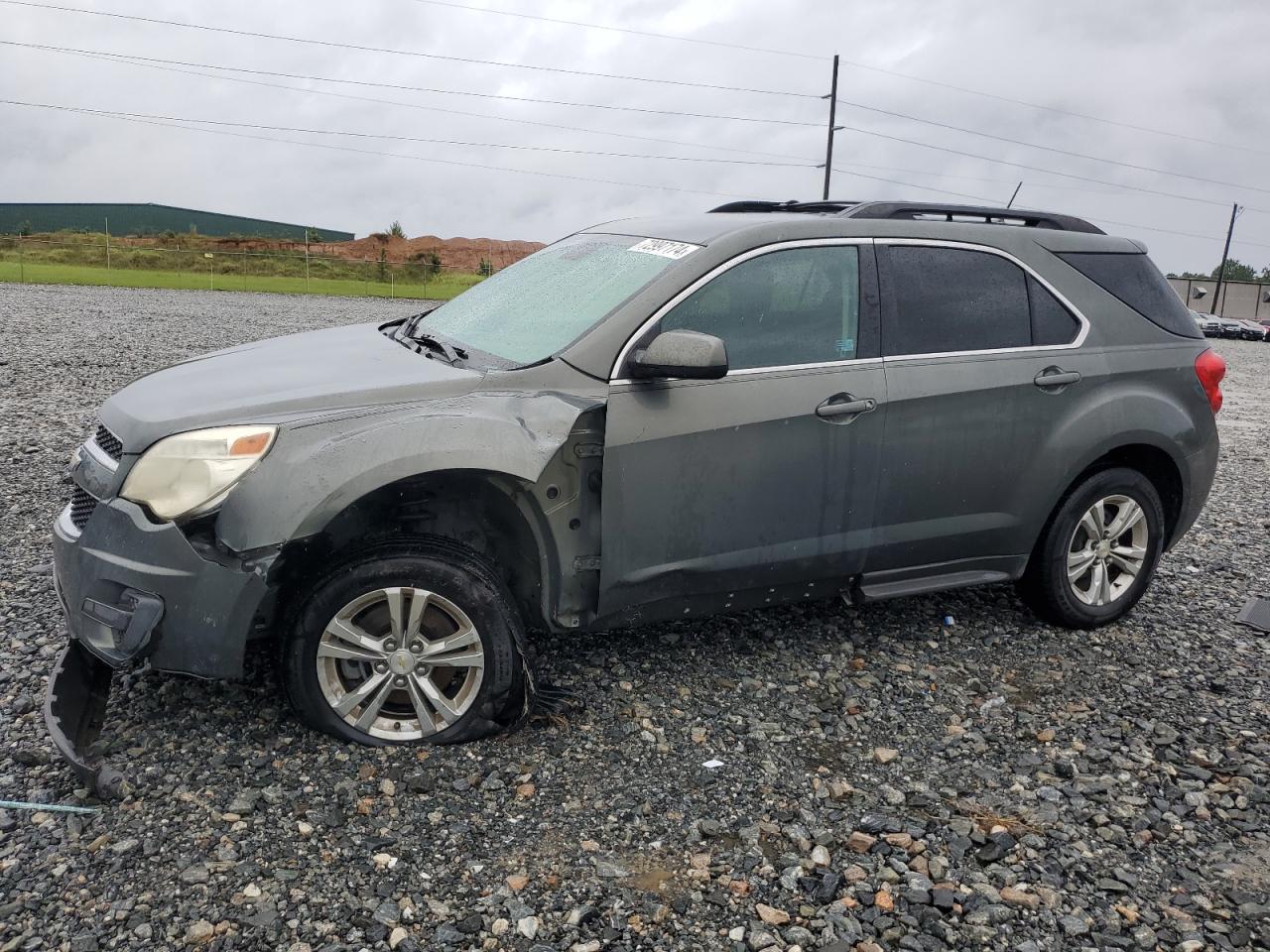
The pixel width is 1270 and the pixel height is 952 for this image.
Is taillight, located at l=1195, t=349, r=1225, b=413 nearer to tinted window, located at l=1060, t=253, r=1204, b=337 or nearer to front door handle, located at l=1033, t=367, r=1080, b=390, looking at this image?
tinted window, located at l=1060, t=253, r=1204, b=337

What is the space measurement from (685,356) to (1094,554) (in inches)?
99.3

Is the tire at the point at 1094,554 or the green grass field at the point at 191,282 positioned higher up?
the green grass field at the point at 191,282

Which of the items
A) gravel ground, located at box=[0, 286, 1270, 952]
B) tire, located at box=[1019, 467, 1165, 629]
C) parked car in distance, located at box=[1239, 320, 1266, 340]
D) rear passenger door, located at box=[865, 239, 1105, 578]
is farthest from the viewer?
parked car in distance, located at box=[1239, 320, 1266, 340]

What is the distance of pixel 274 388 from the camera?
3465 millimetres

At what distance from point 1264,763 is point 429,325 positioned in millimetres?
3741

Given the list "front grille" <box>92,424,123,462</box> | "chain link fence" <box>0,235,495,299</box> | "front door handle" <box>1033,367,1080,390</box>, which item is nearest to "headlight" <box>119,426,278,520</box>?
"front grille" <box>92,424,123,462</box>

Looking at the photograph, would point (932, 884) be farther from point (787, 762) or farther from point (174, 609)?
point (174, 609)

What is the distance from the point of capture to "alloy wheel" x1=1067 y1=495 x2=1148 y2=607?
185 inches

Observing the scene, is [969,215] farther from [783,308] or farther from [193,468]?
[193,468]

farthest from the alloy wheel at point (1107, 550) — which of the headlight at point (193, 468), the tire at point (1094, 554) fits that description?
the headlight at point (193, 468)

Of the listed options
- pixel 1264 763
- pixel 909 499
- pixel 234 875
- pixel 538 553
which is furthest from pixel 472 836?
pixel 1264 763

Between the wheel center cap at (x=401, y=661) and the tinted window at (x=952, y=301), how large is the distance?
2.20 meters

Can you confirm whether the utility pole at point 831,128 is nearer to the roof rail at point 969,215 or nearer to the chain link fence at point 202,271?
the chain link fence at point 202,271

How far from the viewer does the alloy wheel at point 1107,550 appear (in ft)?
15.4
